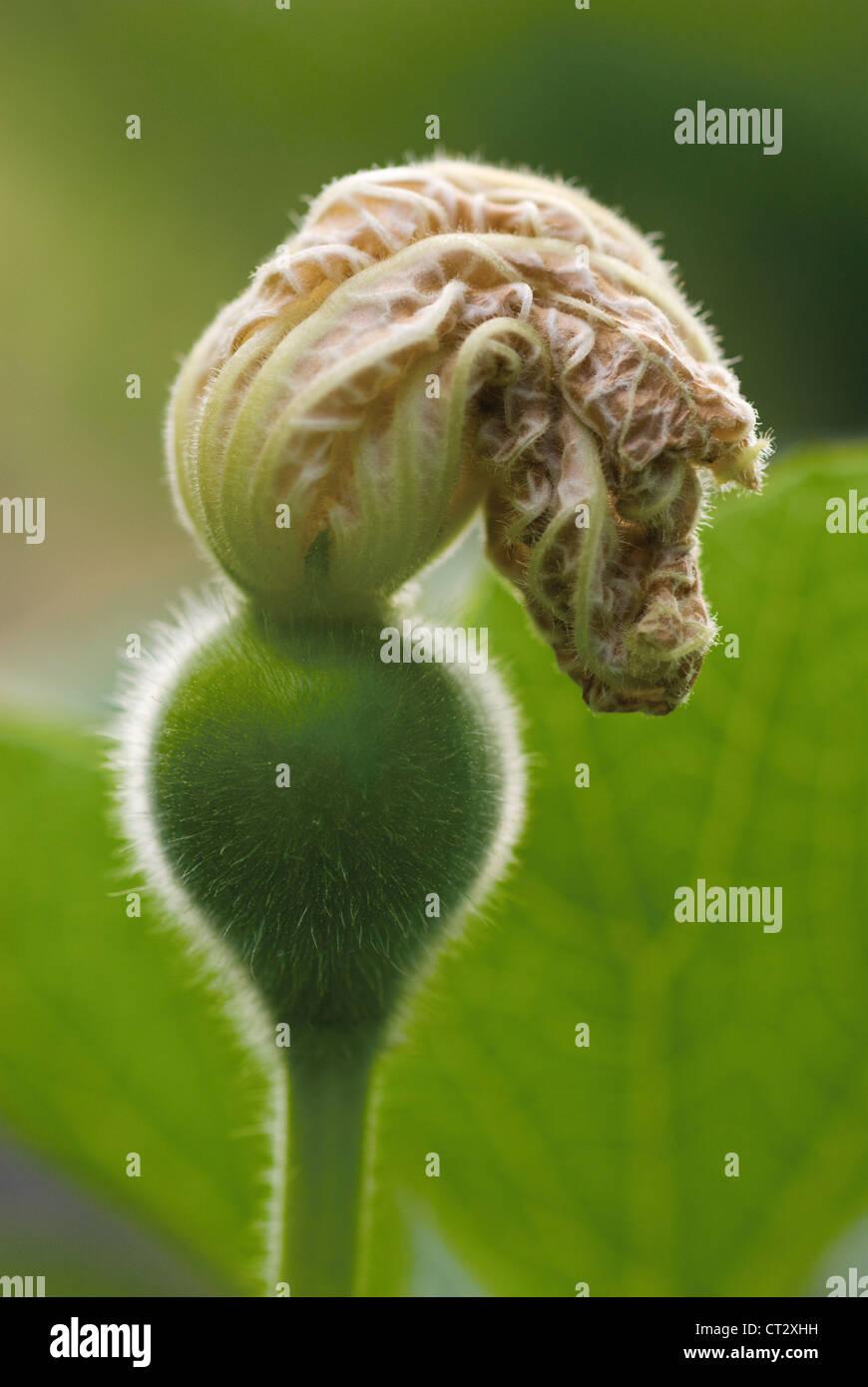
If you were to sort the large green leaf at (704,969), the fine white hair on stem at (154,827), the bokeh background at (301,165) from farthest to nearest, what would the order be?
the bokeh background at (301,165), the large green leaf at (704,969), the fine white hair on stem at (154,827)

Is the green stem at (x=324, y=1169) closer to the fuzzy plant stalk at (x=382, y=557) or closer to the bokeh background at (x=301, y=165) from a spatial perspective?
the fuzzy plant stalk at (x=382, y=557)

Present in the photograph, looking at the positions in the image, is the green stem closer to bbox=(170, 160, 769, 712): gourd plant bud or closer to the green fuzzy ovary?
the green fuzzy ovary

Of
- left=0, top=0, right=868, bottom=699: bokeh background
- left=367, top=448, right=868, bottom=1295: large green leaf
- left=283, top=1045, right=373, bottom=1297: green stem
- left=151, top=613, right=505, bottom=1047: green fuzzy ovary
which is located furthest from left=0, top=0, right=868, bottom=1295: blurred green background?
left=0, top=0, right=868, bottom=699: bokeh background

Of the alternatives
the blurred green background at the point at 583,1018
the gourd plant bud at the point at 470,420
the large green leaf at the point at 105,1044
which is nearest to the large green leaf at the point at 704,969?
the blurred green background at the point at 583,1018

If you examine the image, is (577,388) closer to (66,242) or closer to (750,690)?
(750,690)

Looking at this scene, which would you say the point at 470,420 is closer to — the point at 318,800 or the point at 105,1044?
the point at 318,800

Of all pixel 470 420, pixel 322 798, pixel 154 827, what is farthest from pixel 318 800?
pixel 470 420
